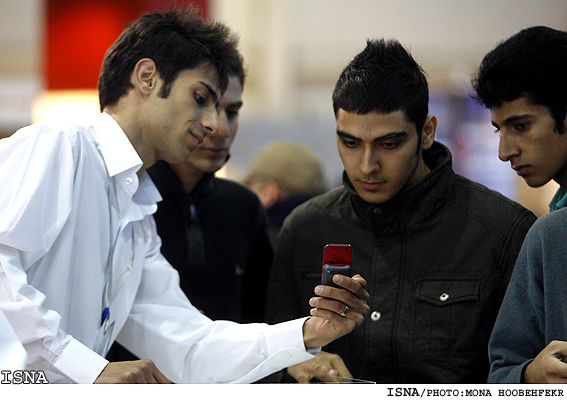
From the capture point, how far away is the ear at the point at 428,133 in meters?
2.02

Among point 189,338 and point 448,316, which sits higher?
point 448,316

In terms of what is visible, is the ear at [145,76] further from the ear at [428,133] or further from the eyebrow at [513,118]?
the eyebrow at [513,118]

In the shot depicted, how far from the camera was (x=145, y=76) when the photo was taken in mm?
2006

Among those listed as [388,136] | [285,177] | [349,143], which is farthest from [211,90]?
[285,177]

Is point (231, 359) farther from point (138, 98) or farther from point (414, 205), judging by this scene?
point (138, 98)

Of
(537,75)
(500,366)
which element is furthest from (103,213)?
(537,75)

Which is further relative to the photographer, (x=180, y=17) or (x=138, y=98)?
(x=180, y=17)

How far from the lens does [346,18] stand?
26.6 feet

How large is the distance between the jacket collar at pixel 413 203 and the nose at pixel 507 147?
22 centimetres

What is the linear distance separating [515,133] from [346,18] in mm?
6696

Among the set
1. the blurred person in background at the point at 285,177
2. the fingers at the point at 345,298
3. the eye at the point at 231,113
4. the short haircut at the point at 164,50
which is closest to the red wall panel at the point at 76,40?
the blurred person in background at the point at 285,177

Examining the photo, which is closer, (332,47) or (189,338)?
(189,338)

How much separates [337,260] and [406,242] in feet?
1.72

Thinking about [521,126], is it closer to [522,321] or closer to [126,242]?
[522,321]
